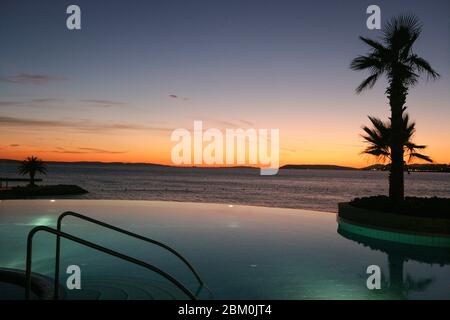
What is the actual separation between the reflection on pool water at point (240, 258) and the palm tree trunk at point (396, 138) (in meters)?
2.92

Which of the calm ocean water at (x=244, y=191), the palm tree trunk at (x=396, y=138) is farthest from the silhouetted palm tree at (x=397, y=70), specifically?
the calm ocean water at (x=244, y=191)

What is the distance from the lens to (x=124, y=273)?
31.3 ft

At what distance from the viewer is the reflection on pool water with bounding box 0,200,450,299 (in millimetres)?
8656

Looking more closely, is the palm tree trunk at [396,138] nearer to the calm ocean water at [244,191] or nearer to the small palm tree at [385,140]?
the small palm tree at [385,140]

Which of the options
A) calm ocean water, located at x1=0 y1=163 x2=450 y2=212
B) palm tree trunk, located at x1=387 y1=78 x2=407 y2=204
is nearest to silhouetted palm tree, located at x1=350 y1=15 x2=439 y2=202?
palm tree trunk, located at x1=387 y1=78 x2=407 y2=204

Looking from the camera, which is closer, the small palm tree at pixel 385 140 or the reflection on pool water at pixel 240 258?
the reflection on pool water at pixel 240 258

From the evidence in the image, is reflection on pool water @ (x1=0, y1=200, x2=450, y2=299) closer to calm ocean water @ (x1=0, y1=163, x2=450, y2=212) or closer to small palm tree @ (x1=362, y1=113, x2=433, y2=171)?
small palm tree @ (x1=362, y1=113, x2=433, y2=171)

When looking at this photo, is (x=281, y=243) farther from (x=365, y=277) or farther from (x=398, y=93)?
(x=398, y=93)

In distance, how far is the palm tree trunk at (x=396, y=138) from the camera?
1716 centimetres

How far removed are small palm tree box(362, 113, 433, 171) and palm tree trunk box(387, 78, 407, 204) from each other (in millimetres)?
357

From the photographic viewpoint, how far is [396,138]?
1733 centimetres

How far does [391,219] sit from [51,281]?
12.1 meters

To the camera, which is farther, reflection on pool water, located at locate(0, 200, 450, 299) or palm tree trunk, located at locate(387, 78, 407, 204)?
palm tree trunk, located at locate(387, 78, 407, 204)
